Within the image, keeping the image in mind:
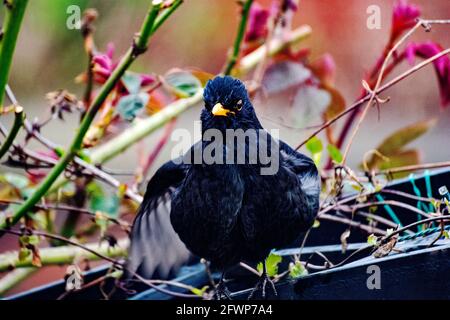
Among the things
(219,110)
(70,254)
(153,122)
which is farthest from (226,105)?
(70,254)

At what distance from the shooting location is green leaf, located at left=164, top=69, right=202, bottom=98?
1480 mm

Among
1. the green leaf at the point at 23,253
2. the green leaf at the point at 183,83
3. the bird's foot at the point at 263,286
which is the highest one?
the green leaf at the point at 183,83

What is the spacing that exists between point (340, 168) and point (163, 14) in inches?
17.0

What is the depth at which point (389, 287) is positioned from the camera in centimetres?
117

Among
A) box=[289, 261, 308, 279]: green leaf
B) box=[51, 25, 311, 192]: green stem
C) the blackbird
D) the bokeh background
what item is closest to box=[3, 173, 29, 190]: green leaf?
box=[51, 25, 311, 192]: green stem

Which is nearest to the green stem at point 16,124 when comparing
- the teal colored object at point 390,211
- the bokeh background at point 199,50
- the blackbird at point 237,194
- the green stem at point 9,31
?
the green stem at point 9,31

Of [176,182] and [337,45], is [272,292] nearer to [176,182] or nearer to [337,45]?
[176,182]

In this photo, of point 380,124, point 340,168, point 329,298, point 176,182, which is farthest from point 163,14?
point 380,124

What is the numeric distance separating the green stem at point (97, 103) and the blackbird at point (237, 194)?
0.14 metres

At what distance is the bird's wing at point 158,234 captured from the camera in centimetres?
A: 139

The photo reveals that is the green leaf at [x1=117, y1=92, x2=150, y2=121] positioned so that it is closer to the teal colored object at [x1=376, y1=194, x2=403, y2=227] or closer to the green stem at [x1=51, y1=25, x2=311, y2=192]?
the green stem at [x1=51, y1=25, x2=311, y2=192]

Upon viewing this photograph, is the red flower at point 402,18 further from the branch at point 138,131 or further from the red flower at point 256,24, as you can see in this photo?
the branch at point 138,131

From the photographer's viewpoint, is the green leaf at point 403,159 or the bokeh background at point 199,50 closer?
the green leaf at point 403,159

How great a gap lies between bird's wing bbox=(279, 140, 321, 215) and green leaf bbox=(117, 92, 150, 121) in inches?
10.9
